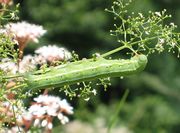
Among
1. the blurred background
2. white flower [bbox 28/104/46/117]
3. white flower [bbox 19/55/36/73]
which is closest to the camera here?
white flower [bbox 19/55/36/73]

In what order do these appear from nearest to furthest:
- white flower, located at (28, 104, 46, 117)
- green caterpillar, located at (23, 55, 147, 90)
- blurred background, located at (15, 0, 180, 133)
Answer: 1. green caterpillar, located at (23, 55, 147, 90)
2. white flower, located at (28, 104, 46, 117)
3. blurred background, located at (15, 0, 180, 133)

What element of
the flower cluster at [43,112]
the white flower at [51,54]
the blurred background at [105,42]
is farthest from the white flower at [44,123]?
the blurred background at [105,42]

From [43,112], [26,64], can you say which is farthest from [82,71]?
[43,112]

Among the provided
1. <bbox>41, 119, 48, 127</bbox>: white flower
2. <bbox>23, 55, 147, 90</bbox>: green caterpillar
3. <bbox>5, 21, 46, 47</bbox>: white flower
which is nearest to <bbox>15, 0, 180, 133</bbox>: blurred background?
<bbox>5, 21, 46, 47</bbox>: white flower

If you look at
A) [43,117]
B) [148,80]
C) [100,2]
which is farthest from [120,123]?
[43,117]

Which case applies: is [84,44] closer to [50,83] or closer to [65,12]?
[65,12]

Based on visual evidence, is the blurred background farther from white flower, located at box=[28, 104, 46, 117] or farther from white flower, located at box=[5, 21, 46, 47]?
white flower, located at box=[28, 104, 46, 117]

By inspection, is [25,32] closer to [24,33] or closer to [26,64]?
[24,33]

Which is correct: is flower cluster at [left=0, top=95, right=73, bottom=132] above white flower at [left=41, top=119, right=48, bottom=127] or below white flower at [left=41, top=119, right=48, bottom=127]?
above

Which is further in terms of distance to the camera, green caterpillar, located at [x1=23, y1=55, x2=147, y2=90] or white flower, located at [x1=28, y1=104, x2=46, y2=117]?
white flower, located at [x1=28, y1=104, x2=46, y2=117]

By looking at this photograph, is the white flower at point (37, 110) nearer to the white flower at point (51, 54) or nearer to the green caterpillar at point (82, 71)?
the white flower at point (51, 54)
